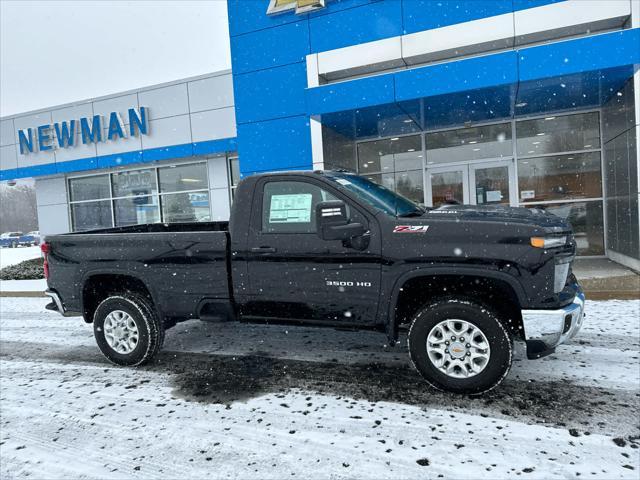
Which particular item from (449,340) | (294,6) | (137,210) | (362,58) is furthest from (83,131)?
(449,340)

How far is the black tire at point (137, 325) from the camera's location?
491 centimetres

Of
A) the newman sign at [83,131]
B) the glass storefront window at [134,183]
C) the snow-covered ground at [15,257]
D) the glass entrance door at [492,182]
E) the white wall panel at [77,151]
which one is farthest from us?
the snow-covered ground at [15,257]

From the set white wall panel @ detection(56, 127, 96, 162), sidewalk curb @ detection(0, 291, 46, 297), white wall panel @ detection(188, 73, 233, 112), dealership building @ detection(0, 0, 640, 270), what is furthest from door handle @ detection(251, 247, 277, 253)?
white wall panel @ detection(56, 127, 96, 162)

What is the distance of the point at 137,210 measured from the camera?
19.0 meters

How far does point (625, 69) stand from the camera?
8320 mm

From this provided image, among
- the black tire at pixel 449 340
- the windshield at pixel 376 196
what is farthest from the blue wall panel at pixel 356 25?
the black tire at pixel 449 340

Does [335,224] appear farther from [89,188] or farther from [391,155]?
[89,188]

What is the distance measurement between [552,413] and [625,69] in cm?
769

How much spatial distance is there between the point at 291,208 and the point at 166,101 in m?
14.3

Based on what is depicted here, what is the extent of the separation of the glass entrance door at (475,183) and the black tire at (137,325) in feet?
30.8

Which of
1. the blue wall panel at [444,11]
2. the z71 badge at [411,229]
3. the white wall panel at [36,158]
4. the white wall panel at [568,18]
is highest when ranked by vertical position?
the blue wall panel at [444,11]

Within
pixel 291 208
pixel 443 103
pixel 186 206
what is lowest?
pixel 291 208

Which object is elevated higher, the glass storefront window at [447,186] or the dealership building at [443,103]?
the dealership building at [443,103]

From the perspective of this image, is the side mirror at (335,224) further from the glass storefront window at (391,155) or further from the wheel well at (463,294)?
the glass storefront window at (391,155)
